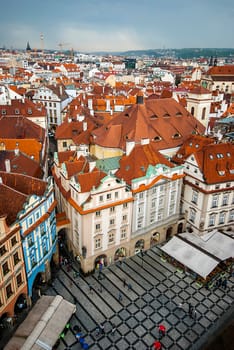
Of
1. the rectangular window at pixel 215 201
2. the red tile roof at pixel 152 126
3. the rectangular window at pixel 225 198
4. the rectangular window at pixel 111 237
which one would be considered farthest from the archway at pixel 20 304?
the rectangular window at pixel 225 198

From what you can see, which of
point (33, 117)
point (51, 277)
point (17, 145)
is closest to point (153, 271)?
point (51, 277)

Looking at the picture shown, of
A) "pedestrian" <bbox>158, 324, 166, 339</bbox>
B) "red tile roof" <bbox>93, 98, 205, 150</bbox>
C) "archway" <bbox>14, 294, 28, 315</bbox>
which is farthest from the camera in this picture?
"red tile roof" <bbox>93, 98, 205, 150</bbox>

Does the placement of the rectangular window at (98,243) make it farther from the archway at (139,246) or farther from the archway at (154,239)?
the archway at (154,239)

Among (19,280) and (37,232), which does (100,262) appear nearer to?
(37,232)

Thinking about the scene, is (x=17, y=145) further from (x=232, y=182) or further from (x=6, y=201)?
(x=232, y=182)

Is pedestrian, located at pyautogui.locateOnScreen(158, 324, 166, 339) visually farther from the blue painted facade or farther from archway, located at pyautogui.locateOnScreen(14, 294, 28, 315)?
archway, located at pyautogui.locateOnScreen(14, 294, 28, 315)

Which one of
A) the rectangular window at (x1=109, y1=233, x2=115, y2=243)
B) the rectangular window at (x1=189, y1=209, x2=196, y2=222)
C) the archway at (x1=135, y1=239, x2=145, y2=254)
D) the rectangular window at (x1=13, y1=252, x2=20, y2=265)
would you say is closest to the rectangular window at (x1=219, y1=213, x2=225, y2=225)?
the rectangular window at (x1=189, y1=209, x2=196, y2=222)
